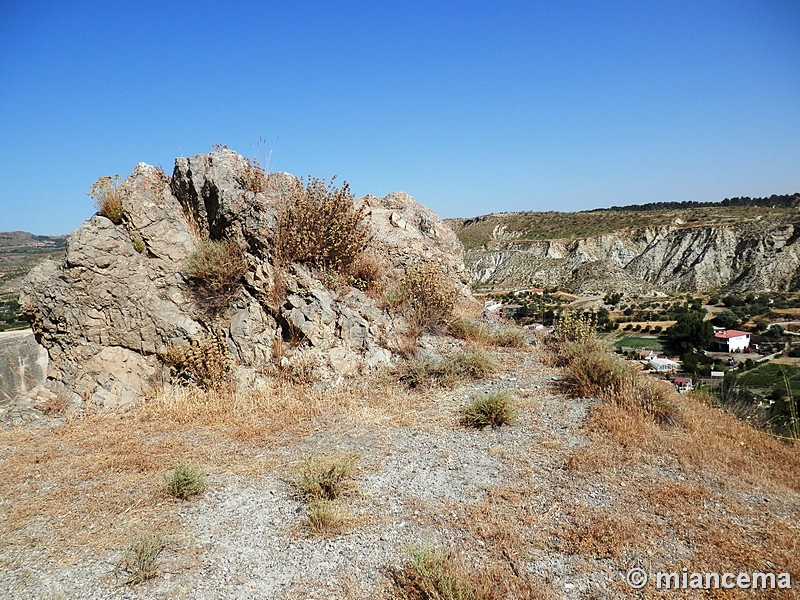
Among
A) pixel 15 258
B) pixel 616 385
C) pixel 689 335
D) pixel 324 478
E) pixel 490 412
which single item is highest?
pixel 15 258

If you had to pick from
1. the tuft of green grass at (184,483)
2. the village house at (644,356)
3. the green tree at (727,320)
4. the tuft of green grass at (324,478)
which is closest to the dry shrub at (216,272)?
the tuft of green grass at (184,483)

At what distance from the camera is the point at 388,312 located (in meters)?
8.34

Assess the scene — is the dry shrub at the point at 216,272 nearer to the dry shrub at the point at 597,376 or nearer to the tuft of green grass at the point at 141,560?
the tuft of green grass at the point at 141,560

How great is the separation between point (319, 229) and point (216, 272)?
78.2 inches

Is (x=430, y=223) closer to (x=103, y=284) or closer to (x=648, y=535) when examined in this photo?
(x=103, y=284)

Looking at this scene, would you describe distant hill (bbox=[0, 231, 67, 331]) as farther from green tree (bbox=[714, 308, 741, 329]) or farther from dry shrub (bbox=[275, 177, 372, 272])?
→ green tree (bbox=[714, 308, 741, 329])

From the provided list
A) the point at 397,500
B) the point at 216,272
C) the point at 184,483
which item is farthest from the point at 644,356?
the point at 184,483

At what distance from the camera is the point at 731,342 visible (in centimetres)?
2419

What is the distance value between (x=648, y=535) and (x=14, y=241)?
4121 inches

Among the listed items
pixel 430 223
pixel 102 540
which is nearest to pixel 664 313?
pixel 430 223

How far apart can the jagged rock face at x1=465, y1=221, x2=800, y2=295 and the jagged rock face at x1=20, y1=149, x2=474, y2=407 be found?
52.8 m

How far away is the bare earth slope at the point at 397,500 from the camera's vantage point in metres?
3.25

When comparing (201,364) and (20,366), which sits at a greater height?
(20,366)

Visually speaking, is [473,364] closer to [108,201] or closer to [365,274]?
[365,274]
